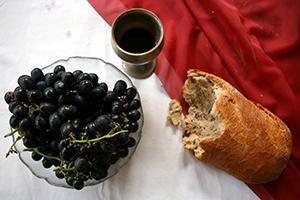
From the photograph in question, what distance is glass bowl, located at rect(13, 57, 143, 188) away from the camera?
80 cm

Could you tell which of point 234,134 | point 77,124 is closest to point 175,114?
point 234,134

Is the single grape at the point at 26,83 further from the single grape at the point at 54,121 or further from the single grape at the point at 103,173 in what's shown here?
the single grape at the point at 103,173

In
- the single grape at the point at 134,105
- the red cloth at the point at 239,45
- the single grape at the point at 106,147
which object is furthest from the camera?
the red cloth at the point at 239,45

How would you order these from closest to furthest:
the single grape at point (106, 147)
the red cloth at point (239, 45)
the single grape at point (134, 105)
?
the single grape at point (106, 147) → the single grape at point (134, 105) → the red cloth at point (239, 45)

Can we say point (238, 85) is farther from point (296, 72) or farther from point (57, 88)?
point (57, 88)

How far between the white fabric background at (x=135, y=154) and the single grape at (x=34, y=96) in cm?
20

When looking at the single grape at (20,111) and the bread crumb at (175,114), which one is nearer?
the single grape at (20,111)

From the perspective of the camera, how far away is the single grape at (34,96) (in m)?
0.70

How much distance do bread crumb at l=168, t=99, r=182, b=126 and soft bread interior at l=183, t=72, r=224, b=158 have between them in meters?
0.02

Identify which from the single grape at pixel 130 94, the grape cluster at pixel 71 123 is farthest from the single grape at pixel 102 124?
the single grape at pixel 130 94

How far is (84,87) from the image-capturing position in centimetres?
71

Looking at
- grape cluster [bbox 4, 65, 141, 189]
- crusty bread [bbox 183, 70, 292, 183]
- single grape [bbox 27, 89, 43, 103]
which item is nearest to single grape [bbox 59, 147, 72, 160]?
grape cluster [bbox 4, 65, 141, 189]

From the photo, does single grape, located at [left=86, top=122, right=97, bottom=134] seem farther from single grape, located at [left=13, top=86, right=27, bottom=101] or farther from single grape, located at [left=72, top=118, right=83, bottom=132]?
single grape, located at [left=13, top=86, right=27, bottom=101]

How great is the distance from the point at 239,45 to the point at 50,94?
1.48 feet
